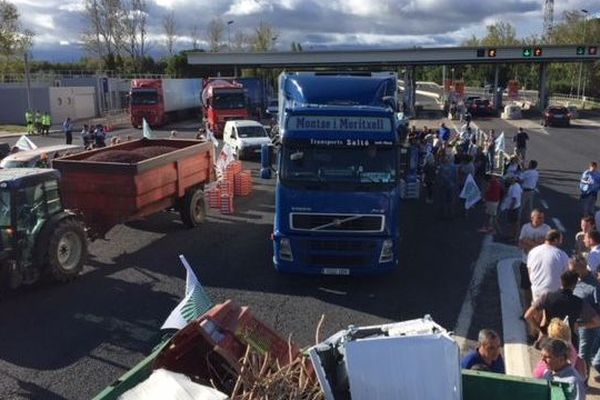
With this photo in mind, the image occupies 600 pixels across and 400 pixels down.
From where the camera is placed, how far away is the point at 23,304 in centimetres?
1030

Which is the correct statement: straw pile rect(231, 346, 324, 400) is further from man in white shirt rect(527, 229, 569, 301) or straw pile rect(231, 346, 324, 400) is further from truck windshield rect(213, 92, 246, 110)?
truck windshield rect(213, 92, 246, 110)

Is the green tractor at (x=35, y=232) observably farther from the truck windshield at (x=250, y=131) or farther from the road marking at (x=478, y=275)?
the truck windshield at (x=250, y=131)

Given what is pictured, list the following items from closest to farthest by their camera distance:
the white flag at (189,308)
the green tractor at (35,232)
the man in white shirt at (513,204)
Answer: the white flag at (189,308) → the green tractor at (35,232) → the man in white shirt at (513,204)

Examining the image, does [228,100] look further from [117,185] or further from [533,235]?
[533,235]

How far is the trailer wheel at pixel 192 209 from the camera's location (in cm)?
1516

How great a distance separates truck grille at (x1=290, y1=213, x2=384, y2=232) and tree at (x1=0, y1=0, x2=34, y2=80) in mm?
54651

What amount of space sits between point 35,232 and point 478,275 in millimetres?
7971

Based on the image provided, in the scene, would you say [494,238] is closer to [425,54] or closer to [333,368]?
[333,368]

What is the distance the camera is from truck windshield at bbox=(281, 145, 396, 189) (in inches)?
433

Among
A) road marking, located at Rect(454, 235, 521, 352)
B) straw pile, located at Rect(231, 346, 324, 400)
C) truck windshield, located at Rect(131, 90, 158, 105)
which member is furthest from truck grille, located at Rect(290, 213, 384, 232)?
truck windshield, located at Rect(131, 90, 158, 105)

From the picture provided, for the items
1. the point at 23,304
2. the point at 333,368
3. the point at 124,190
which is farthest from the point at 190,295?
the point at 124,190

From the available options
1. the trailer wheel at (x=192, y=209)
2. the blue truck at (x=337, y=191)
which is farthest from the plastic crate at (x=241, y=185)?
the blue truck at (x=337, y=191)

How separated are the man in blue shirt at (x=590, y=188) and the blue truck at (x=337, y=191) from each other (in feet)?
19.7

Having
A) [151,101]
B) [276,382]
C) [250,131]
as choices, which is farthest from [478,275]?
[151,101]
